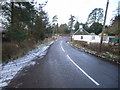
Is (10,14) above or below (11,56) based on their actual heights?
above

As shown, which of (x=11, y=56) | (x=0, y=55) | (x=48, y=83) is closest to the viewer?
(x=48, y=83)

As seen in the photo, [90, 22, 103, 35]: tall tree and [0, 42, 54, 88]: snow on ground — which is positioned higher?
[90, 22, 103, 35]: tall tree

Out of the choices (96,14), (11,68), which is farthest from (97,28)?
(11,68)

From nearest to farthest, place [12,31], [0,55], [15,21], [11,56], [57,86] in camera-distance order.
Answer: [57,86] → [0,55] → [11,56] → [12,31] → [15,21]

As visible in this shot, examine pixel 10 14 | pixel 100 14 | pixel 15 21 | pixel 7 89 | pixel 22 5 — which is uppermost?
pixel 100 14

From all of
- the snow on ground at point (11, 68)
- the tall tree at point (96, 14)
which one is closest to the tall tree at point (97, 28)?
the tall tree at point (96, 14)

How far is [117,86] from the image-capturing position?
16.8 ft

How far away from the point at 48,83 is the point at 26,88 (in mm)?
1021

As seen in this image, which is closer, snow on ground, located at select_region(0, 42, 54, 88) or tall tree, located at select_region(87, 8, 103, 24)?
snow on ground, located at select_region(0, 42, 54, 88)

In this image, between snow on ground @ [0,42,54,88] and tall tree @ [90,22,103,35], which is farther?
tall tree @ [90,22,103,35]

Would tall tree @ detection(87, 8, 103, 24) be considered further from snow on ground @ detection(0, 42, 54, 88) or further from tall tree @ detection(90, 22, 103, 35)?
snow on ground @ detection(0, 42, 54, 88)

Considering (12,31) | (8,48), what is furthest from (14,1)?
(8,48)

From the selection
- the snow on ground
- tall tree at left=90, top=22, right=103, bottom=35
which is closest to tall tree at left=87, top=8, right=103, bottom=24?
tall tree at left=90, top=22, right=103, bottom=35

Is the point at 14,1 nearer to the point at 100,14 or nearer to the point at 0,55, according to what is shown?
the point at 0,55
